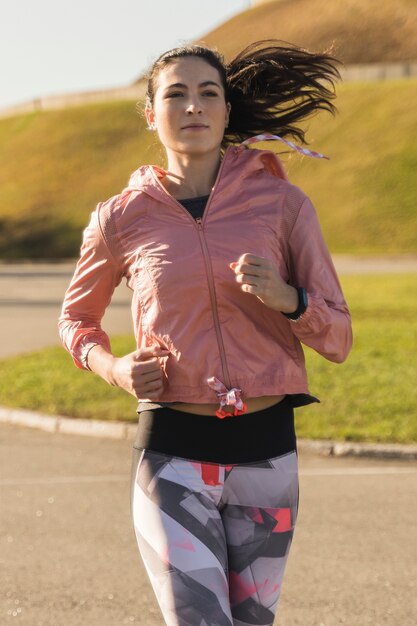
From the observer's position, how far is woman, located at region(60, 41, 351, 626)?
315 cm

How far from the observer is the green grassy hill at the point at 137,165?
58531 mm

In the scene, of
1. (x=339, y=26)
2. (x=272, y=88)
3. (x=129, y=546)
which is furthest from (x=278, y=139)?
(x=339, y=26)

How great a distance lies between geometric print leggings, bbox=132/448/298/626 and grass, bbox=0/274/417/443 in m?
6.22

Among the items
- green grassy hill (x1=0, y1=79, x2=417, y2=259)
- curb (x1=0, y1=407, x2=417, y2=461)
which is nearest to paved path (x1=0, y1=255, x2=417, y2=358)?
curb (x1=0, y1=407, x2=417, y2=461)

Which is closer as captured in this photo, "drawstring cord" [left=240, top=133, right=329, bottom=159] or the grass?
"drawstring cord" [left=240, top=133, right=329, bottom=159]

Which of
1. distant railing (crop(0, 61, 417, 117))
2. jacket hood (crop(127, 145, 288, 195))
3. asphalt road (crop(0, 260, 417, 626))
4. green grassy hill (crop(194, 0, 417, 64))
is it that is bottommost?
asphalt road (crop(0, 260, 417, 626))

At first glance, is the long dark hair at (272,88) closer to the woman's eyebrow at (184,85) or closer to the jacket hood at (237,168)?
the woman's eyebrow at (184,85)

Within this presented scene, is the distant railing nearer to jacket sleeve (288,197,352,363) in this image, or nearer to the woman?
the woman

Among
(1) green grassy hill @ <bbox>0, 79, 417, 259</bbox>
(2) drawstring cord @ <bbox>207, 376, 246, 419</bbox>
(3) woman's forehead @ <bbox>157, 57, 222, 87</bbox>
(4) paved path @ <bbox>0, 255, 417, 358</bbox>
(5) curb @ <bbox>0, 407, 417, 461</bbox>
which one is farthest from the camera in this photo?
(1) green grassy hill @ <bbox>0, 79, 417, 259</bbox>

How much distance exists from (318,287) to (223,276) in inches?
10.2

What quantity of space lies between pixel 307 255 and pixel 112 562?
327 cm

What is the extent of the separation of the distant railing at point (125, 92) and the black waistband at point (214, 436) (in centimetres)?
7219

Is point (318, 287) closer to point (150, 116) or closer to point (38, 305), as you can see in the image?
point (150, 116)


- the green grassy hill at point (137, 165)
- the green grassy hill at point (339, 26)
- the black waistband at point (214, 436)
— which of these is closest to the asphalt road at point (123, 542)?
the black waistband at point (214, 436)
